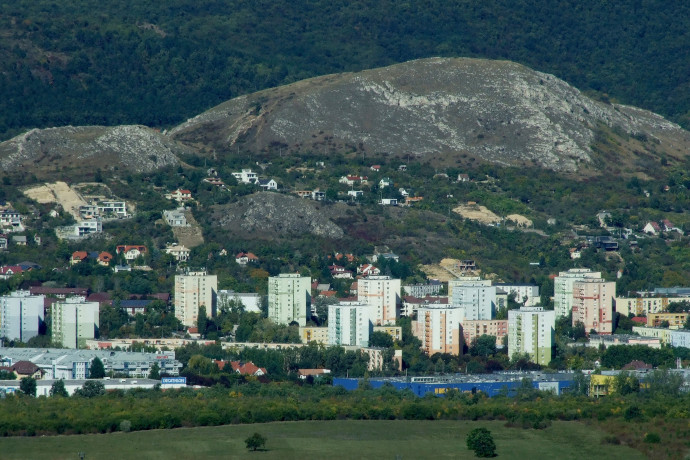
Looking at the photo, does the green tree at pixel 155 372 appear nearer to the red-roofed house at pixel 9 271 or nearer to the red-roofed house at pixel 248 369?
the red-roofed house at pixel 248 369

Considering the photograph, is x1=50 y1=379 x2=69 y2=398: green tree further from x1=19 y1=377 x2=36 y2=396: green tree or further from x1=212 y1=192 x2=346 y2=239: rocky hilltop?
x1=212 y1=192 x2=346 y2=239: rocky hilltop

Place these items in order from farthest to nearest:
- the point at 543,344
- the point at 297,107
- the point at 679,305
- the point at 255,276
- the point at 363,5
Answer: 1. the point at 363,5
2. the point at 297,107
3. the point at 255,276
4. the point at 679,305
5. the point at 543,344

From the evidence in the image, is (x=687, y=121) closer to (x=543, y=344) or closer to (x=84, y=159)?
(x=84, y=159)

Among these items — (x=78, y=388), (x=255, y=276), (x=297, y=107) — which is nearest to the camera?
(x=78, y=388)

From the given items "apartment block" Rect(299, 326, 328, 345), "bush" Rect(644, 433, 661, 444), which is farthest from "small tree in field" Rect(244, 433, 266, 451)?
"apartment block" Rect(299, 326, 328, 345)

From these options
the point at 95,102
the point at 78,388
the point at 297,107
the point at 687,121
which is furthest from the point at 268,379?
Result: the point at 687,121

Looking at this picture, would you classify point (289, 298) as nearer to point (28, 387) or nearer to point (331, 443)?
point (28, 387)
